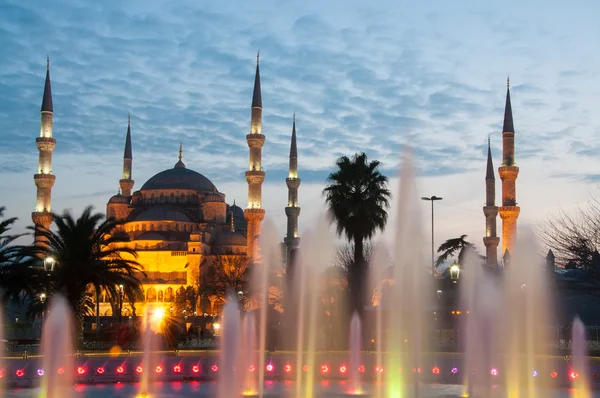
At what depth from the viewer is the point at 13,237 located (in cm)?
2483

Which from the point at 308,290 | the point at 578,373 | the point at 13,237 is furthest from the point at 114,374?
the point at 308,290

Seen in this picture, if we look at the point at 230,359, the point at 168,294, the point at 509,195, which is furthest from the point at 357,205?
the point at 168,294

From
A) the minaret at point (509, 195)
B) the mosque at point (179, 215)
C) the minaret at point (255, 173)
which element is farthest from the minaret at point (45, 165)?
the minaret at point (509, 195)

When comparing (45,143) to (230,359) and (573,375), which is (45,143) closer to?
(230,359)

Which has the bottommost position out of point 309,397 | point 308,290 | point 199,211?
point 309,397

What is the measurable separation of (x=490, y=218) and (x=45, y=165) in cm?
3179

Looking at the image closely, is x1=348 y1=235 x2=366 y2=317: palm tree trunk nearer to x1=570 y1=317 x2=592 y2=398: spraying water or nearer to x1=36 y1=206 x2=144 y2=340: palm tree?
x1=36 y1=206 x2=144 y2=340: palm tree

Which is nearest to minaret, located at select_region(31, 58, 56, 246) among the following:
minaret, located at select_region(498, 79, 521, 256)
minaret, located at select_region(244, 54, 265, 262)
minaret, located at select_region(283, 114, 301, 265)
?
minaret, located at select_region(244, 54, 265, 262)

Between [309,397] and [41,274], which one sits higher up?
[41,274]

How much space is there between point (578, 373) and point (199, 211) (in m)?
63.5

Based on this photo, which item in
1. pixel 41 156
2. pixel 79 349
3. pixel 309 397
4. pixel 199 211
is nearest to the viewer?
pixel 309 397

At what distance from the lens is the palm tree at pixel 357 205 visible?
30828 mm

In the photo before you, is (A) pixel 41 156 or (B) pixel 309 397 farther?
(A) pixel 41 156

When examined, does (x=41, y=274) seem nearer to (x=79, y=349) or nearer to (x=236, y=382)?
(x=79, y=349)
